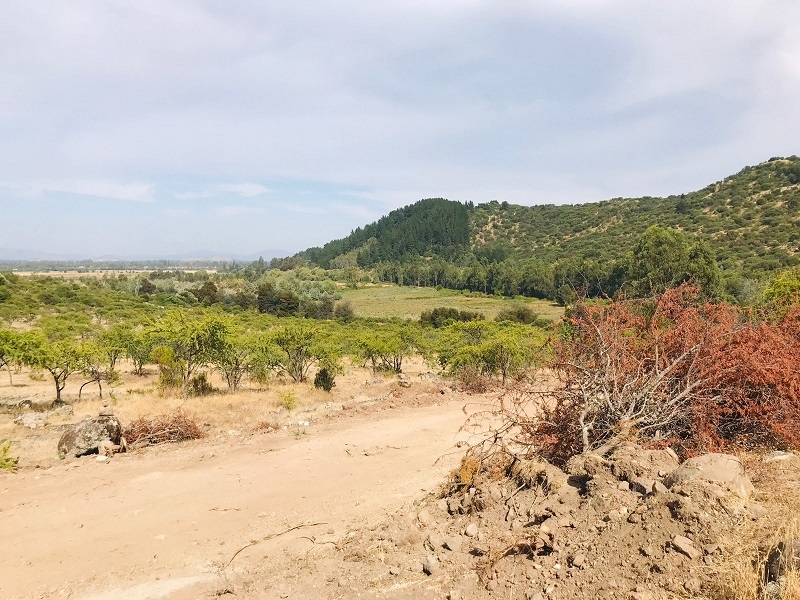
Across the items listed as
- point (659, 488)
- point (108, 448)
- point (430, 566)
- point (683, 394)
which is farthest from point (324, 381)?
point (659, 488)

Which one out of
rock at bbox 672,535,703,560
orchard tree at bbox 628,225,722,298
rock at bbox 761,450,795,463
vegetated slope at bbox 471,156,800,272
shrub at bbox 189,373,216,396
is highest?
vegetated slope at bbox 471,156,800,272

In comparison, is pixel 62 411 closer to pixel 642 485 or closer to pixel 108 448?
pixel 108 448

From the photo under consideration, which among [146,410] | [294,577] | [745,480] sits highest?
[745,480]

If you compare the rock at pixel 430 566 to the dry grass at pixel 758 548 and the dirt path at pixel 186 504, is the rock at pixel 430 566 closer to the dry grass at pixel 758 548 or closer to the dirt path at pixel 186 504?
the dirt path at pixel 186 504

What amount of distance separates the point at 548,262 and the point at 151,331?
3247 inches

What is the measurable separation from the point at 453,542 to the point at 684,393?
330 centimetres

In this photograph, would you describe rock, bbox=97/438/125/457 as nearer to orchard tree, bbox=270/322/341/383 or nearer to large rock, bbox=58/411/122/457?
large rock, bbox=58/411/122/457

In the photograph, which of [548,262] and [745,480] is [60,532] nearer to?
[745,480]

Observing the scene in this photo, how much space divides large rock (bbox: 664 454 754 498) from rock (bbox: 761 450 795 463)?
1193 millimetres

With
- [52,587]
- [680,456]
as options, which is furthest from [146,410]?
[680,456]

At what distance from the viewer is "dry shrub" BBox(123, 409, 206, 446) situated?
11.1m

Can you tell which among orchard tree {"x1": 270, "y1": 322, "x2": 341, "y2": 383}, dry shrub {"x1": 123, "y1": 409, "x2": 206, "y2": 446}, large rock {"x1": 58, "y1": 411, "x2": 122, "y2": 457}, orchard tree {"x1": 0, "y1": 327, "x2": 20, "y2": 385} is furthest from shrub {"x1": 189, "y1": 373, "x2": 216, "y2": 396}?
large rock {"x1": 58, "y1": 411, "x2": 122, "y2": 457}

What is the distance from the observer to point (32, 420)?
45.7 feet

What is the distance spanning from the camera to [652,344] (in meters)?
7.04
